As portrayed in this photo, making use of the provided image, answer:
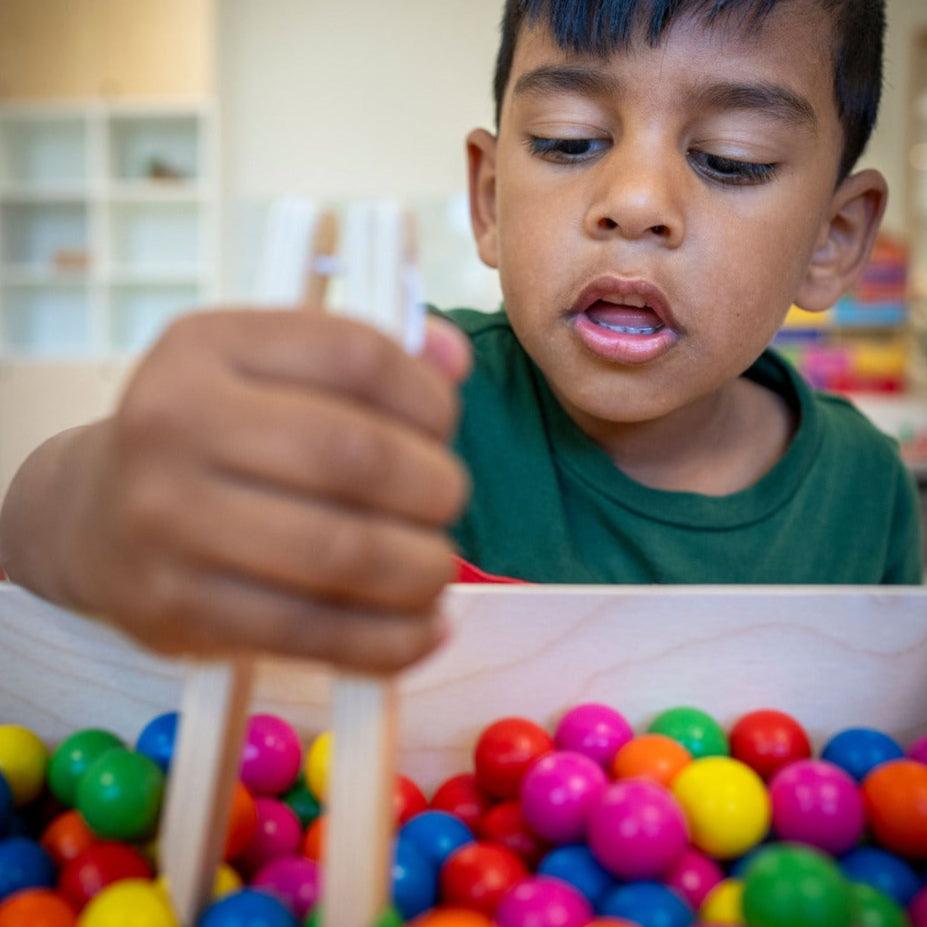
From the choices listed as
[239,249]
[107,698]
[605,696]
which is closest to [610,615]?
[605,696]

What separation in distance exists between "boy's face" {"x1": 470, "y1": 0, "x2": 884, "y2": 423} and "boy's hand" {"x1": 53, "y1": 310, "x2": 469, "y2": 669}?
417 millimetres

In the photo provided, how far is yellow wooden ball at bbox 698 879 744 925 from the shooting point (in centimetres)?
42

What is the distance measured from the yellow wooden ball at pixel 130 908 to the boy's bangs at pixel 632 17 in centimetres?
58

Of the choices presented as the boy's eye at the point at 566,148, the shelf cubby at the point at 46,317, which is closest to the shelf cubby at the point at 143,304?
the shelf cubby at the point at 46,317

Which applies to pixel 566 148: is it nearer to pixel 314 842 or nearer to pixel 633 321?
pixel 633 321

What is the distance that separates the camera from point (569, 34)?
718 millimetres

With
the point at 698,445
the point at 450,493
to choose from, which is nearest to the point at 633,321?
the point at 698,445

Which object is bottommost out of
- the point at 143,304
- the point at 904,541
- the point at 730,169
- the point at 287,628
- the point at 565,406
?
the point at 143,304

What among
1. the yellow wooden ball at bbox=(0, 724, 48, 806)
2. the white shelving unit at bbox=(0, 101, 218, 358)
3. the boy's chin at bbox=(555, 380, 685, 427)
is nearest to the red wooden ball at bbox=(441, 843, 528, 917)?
the yellow wooden ball at bbox=(0, 724, 48, 806)

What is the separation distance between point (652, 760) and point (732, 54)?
0.47 meters

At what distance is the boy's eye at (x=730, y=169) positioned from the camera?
0.70 m

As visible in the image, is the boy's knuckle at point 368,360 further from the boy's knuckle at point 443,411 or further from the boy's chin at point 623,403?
the boy's chin at point 623,403

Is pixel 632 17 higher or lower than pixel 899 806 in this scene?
higher

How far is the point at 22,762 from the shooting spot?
1.78ft
